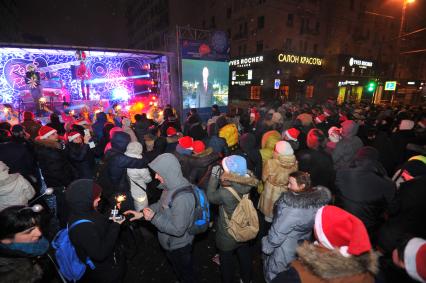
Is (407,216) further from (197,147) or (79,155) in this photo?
(79,155)

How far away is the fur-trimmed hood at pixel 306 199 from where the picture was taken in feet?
8.48

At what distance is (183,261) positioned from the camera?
303 cm

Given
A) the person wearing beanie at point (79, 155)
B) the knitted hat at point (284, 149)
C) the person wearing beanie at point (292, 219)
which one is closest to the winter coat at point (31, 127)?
the person wearing beanie at point (79, 155)

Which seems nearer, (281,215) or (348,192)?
(281,215)

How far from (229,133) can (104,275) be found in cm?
430

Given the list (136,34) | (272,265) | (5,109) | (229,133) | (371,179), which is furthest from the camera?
(136,34)

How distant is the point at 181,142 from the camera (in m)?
4.39

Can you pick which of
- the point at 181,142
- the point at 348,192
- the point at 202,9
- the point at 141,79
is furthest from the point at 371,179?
the point at 202,9

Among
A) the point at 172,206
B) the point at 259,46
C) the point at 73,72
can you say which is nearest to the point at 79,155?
the point at 172,206

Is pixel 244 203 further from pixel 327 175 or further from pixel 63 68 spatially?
pixel 63 68

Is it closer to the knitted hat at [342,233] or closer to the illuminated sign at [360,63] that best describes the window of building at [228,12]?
the illuminated sign at [360,63]

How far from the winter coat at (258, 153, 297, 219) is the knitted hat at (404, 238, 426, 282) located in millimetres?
2153

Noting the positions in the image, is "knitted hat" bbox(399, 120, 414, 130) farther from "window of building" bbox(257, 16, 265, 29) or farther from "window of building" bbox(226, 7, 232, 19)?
"window of building" bbox(226, 7, 232, 19)

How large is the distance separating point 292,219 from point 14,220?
281 cm
